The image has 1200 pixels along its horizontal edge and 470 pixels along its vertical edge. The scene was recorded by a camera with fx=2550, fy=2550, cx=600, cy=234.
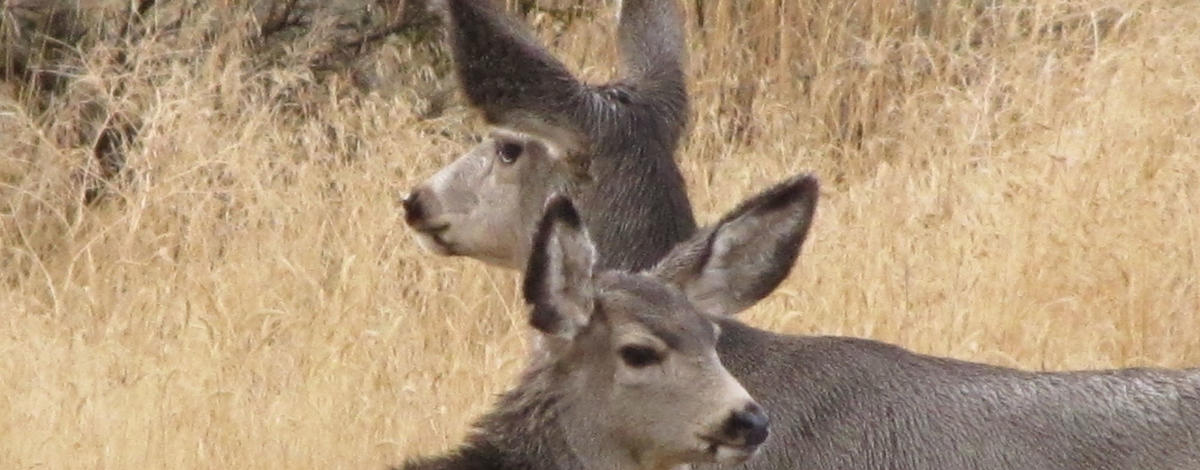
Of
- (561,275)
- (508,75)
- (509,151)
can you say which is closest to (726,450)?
(561,275)

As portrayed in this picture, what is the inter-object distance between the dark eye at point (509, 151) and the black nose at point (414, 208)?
0.99 ft

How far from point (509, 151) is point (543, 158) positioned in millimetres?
108

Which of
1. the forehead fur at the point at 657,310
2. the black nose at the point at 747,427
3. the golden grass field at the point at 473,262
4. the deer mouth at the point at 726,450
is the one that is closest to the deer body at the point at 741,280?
the forehead fur at the point at 657,310

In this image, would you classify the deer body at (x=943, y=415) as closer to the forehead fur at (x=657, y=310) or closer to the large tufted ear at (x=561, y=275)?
the forehead fur at (x=657, y=310)

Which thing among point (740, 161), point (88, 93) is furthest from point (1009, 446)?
point (88, 93)

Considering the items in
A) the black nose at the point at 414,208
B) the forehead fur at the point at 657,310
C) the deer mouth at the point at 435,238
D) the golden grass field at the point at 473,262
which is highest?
the forehead fur at the point at 657,310

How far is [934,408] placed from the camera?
645 centimetres

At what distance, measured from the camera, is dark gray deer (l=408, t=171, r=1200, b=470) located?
20.9ft

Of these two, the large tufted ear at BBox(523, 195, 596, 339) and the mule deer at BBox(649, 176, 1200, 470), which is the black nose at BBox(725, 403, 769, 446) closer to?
the mule deer at BBox(649, 176, 1200, 470)

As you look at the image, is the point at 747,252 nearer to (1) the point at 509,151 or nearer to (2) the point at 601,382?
(2) the point at 601,382

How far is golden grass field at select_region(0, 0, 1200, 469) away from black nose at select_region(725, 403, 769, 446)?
2.37 meters

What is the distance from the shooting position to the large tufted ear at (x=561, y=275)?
6.09 metres

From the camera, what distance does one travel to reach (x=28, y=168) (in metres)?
10.6

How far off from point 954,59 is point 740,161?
147 centimetres
